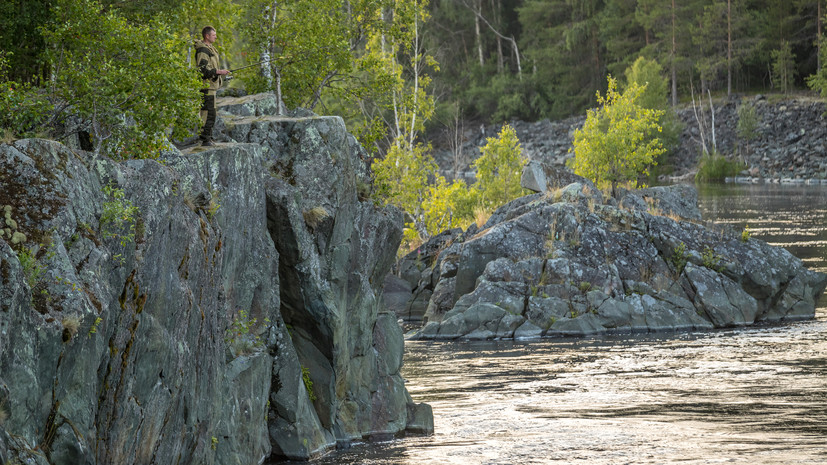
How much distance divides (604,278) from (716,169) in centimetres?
6593

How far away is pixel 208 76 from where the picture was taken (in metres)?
18.0

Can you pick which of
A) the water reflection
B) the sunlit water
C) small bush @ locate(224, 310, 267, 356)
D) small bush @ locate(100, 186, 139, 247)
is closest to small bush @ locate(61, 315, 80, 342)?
small bush @ locate(100, 186, 139, 247)

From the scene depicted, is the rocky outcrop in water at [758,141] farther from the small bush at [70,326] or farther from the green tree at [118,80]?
the small bush at [70,326]

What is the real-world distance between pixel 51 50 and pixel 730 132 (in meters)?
94.4

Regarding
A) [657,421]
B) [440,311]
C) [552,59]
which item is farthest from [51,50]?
[552,59]

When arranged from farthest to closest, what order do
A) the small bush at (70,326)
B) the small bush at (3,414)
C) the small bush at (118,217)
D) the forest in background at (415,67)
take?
the forest in background at (415,67) → the small bush at (118,217) → the small bush at (70,326) → the small bush at (3,414)

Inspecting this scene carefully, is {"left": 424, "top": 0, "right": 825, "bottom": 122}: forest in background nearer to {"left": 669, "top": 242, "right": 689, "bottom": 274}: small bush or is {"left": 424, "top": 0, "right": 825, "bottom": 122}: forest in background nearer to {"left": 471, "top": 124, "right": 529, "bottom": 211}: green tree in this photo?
{"left": 471, "top": 124, "right": 529, "bottom": 211}: green tree

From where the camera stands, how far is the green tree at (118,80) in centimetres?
1426

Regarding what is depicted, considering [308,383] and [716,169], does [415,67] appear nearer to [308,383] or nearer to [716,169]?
[308,383]

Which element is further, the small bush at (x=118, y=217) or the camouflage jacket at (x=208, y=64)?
the camouflage jacket at (x=208, y=64)

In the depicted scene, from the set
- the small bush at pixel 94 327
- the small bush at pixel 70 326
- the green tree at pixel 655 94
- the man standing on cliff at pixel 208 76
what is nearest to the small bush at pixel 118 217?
the small bush at pixel 94 327

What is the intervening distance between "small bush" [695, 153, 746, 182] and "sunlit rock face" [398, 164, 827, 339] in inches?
2377

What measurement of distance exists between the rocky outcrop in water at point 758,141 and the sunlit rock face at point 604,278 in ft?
167

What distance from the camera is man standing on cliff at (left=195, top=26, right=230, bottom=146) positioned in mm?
17438
